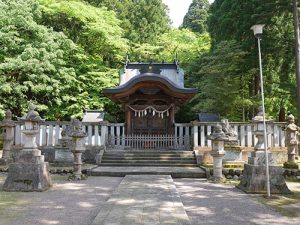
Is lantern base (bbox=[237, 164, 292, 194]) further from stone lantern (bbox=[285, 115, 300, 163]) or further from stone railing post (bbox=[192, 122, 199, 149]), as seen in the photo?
stone railing post (bbox=[192, 122, 199, 149])

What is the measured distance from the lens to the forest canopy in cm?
1582

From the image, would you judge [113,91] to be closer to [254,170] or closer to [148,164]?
[148,164]

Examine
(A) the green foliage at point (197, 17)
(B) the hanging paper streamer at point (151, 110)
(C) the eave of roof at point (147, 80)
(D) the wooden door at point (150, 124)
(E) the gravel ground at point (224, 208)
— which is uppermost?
(A) the green foliage at point (197, 17)

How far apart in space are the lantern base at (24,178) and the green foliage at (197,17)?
32565 mm

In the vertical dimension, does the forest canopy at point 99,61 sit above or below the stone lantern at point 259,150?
above

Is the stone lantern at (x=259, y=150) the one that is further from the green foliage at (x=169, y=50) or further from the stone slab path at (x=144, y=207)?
the green foliage at (x=169, y=50)

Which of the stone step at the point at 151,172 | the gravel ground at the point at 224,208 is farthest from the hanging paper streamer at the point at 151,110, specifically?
the gravel ground at the point at 224,208

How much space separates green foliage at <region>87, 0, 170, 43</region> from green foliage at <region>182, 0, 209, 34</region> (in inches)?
Answer: 393

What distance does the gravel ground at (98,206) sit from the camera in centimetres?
500

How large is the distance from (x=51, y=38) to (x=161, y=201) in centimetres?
1392

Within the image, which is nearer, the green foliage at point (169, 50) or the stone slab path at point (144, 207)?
the stone slab path at point (144, 207)

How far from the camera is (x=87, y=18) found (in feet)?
66.1

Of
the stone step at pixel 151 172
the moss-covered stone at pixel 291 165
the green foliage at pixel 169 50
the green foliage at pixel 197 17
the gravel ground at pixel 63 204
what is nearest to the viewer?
the gravel ground at pixel 63 204

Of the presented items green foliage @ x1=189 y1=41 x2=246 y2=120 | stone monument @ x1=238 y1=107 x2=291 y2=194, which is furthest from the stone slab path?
green foliage @ x1=189 y1=41 x2=246 y2=120
